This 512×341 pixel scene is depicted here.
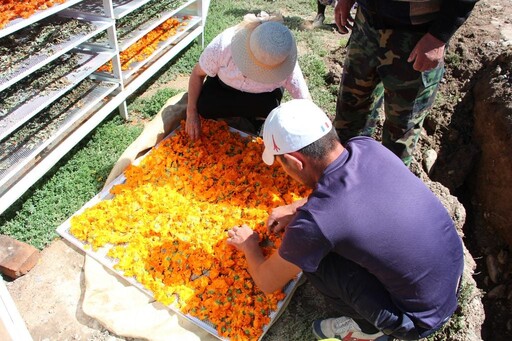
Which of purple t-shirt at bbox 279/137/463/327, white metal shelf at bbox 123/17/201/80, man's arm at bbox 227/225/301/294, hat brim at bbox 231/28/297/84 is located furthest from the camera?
white metal shelf at bbox 123/17/201/80

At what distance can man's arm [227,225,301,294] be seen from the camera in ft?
7.77

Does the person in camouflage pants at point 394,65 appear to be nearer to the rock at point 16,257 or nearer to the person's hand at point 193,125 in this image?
the person's hand at point 193,125

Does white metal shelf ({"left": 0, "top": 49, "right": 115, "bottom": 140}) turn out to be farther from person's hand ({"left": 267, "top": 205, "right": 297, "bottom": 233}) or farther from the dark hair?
the dark hair

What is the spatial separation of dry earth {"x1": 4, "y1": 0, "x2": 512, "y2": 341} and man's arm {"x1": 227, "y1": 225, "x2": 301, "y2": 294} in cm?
44

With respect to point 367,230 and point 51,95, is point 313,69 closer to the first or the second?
point 51,95

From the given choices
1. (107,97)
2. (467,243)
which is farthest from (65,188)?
(467,243)

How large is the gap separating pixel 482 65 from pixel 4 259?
A: 4528 millimetres

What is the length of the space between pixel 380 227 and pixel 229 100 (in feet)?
6.68

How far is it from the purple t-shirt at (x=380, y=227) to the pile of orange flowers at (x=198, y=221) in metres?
0.83

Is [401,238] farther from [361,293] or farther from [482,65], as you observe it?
[482,65]

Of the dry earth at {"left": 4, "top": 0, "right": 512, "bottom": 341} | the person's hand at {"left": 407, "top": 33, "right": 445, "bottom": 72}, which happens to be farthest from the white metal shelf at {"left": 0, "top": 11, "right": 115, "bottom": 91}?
the person's hand at {"left": 407, "top": 33, "right": 445, "bottom": 72}

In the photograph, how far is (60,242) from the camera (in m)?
3.17

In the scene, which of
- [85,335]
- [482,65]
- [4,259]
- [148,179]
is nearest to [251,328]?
[85,335]

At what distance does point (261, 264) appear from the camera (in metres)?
2.56
